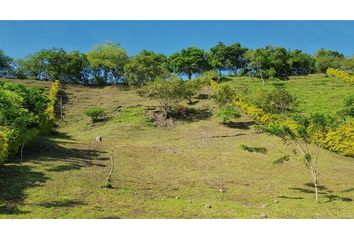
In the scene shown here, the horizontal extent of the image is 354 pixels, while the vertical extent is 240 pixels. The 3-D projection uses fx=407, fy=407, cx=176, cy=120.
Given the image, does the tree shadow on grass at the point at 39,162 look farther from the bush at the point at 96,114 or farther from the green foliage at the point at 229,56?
the green foliage at the point at 229,56

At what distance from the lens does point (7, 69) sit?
74.1m

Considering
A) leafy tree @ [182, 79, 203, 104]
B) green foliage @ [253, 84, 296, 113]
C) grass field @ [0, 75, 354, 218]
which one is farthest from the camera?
leafy tree @ [182, 79, 203, 104]

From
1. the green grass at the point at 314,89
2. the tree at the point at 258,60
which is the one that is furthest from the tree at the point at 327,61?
the tree at the point at 258,60

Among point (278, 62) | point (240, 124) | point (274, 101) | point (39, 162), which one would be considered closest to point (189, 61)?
point (278, 62)

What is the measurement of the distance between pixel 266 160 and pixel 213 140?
9.13 meters

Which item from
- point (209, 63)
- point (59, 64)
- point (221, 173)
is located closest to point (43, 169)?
point (221, 173)

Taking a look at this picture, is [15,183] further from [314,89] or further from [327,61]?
[327,61]

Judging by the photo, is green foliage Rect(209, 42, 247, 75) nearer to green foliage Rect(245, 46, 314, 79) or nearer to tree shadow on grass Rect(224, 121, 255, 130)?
green foliage Rect(245, 46, 314, 79)

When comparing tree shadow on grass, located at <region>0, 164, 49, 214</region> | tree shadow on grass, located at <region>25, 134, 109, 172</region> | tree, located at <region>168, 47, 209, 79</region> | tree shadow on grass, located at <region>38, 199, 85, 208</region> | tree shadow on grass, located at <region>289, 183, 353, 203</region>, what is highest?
tree, located at <region>168, 47, 209, 79</region>

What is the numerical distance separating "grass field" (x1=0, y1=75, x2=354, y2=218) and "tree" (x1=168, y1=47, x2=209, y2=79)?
33.3 meters

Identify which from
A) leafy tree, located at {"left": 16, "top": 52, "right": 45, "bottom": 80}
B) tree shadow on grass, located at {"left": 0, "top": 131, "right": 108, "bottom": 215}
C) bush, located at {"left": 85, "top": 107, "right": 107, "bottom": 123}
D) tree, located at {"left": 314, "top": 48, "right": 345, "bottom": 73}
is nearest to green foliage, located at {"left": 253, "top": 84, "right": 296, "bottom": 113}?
bush, located at {"left": 85, "top": 107, "right": 107, "bottom": 123}

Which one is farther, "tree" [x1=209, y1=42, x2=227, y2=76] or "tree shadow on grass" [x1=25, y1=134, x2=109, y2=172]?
"tree" [x1=209, y1=42, x2=227, y2=76]

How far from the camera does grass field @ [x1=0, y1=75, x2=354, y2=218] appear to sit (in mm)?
19547

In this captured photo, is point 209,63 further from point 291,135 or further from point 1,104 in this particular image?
point 1,104
